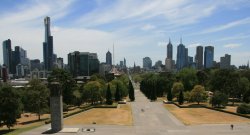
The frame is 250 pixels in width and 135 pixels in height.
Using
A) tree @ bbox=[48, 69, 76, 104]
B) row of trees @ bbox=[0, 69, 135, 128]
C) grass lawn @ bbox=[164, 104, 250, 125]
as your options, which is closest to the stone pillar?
row of trees @ bbox=[0, 69, 135, 128]

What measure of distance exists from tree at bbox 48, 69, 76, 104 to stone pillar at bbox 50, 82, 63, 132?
2736 cm

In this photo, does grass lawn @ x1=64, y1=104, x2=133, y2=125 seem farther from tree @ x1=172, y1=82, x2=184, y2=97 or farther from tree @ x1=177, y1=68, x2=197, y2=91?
tree @ x1=177, y1=68, x2=197, y2=91

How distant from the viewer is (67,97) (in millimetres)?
80625

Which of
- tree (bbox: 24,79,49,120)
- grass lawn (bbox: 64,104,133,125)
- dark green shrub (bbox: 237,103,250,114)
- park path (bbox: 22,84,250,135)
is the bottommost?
grass lawn (bbox: 64,104,133,125)

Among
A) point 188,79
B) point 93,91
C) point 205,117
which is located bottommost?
point 205,117

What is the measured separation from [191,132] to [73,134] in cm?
1942

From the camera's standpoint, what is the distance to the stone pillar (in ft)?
168

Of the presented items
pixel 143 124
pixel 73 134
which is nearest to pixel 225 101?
pixel 143 124

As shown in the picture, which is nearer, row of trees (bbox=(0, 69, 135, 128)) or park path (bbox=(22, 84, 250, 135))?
park path (bbox=(22, 84, 250, 135))

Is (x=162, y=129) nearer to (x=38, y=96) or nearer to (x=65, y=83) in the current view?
(x=38, y=96)

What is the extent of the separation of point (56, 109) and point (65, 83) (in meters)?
29.2

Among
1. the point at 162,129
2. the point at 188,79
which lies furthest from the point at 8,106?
the point at 188,79

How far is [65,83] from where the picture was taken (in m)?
81.2

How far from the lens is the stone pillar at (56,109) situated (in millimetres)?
51250
